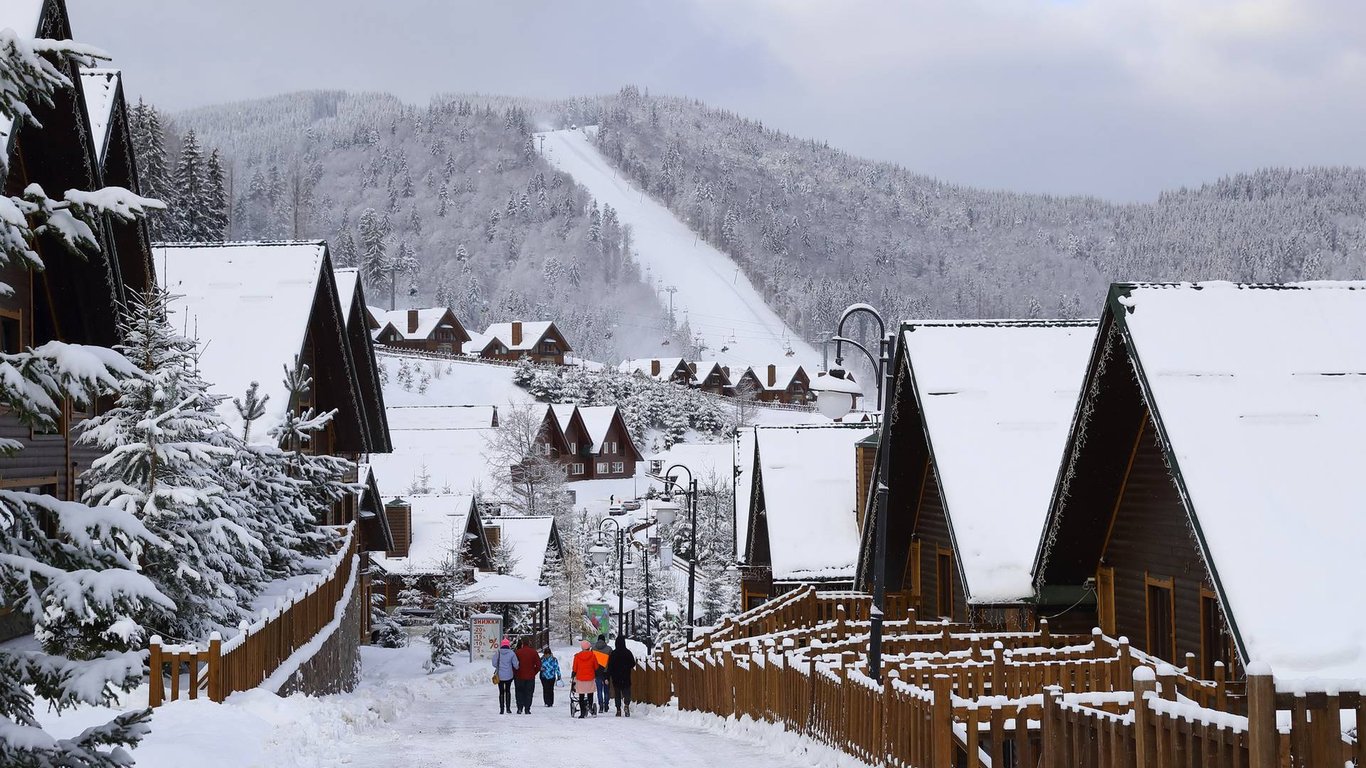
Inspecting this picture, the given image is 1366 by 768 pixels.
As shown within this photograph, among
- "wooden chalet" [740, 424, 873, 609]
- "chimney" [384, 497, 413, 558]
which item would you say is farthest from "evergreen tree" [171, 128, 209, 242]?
"wooden chalet" [740, 424, 873, 609]

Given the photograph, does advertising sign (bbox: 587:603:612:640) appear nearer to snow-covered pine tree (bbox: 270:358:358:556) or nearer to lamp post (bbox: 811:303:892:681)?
snow-covered pine tree (bbox: 270:358:358:556)

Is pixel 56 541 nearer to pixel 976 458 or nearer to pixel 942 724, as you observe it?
pixel 942 724

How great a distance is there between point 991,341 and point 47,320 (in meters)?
13.6

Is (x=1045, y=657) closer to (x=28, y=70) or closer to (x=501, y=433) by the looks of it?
(x=28, y=70)

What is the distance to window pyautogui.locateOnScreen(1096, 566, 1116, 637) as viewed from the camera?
16.3m

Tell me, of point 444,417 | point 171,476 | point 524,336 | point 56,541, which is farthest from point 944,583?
point 524,336

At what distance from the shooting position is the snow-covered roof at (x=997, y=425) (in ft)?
57.3

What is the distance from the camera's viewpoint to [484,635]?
4531cm

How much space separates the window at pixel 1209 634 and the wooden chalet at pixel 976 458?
3.21 meters

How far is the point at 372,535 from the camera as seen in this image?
136 feet

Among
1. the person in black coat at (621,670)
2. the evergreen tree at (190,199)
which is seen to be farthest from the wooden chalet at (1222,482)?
the evergreen tree at (190,199)

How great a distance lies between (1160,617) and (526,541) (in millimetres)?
46580

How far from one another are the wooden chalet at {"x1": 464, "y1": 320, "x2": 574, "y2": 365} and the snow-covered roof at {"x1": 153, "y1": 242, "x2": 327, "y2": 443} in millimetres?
109683

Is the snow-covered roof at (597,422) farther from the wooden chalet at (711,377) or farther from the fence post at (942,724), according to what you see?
the fence post at (942,724)
